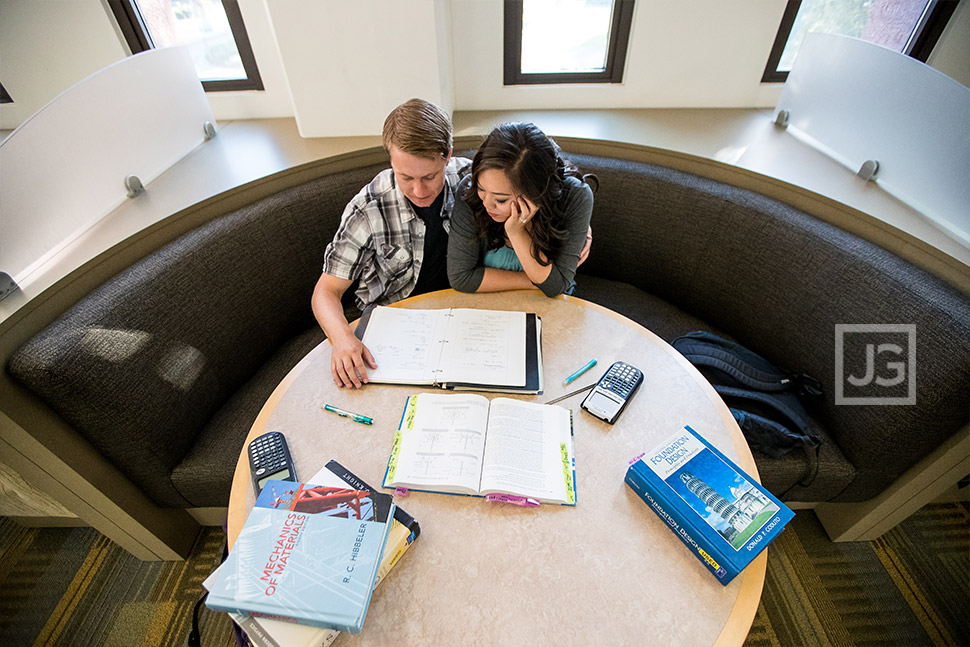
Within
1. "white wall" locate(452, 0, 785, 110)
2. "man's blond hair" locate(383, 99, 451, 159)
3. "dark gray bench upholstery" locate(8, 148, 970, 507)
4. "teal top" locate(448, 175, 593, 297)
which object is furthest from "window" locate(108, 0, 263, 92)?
"teal top" locate(448, 175, 593, 297)

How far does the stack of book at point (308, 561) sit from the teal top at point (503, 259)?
77cm

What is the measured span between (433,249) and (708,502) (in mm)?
1047

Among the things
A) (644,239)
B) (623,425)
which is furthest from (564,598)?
(644,239)

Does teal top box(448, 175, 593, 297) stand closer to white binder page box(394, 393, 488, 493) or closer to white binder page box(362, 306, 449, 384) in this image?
white binder page box(362, 306, 449, 384)

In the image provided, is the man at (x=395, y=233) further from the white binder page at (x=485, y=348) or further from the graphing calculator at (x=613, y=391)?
the graphing calculator at (x=613, y=391)

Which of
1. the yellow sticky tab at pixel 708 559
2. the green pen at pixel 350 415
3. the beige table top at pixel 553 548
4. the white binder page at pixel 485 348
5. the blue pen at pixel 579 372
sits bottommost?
the beige table top at pixel 553 548

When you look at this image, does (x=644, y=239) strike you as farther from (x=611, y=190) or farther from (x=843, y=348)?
(x=843, y=348)

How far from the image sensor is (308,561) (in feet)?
2.32

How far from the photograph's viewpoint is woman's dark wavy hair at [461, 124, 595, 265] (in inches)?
44.1

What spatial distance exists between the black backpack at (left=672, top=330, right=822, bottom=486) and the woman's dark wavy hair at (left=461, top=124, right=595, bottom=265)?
583 millimetres

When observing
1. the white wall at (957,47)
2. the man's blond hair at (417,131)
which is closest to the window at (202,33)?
the man's blond hair at (417,131)

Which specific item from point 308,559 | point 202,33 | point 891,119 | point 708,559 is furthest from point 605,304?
point 202,33

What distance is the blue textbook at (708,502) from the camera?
74 centimetres

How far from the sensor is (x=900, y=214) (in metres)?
1.34
